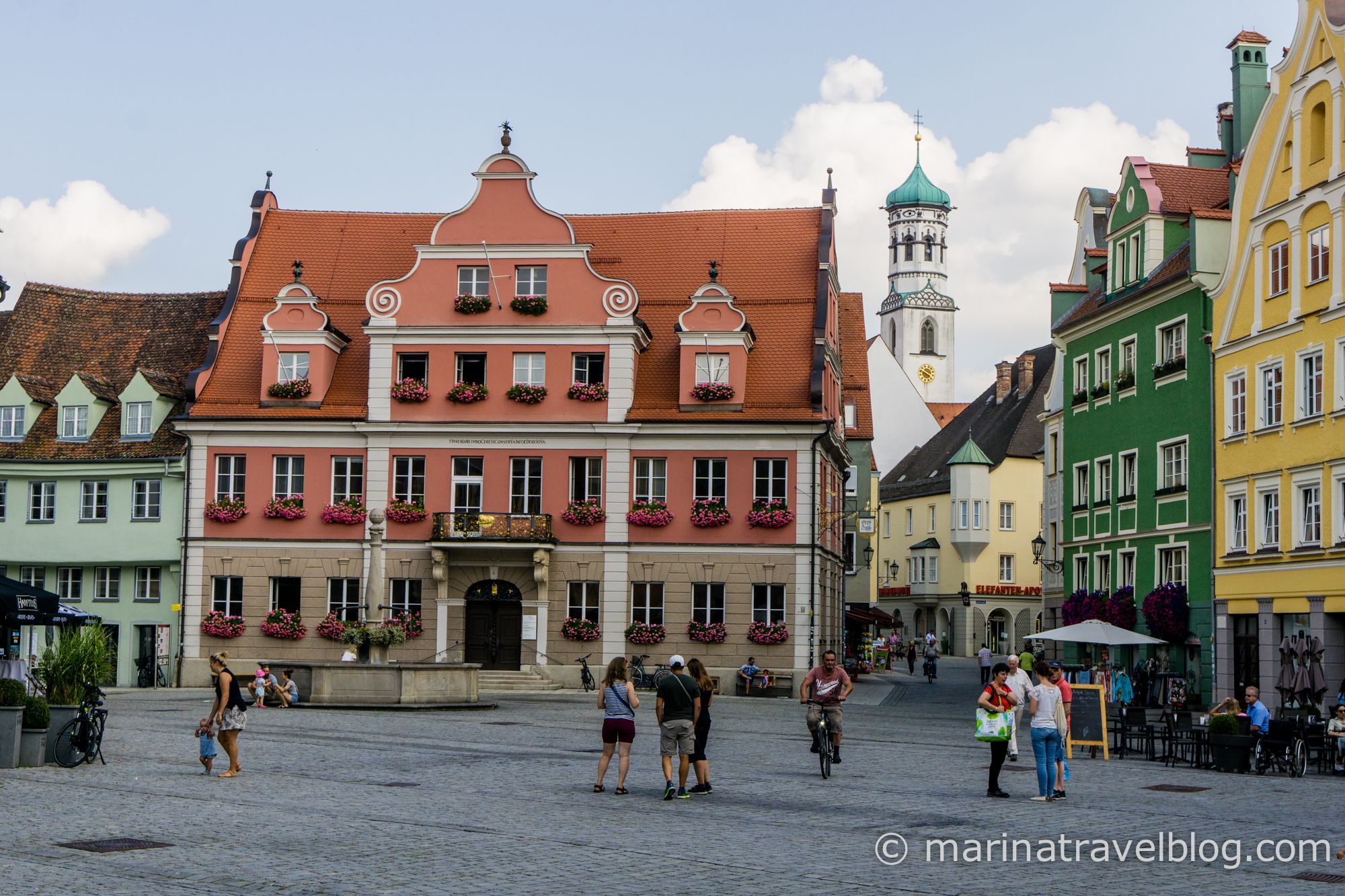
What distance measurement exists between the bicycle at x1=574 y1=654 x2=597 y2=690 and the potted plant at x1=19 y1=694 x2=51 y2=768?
26.4 meters

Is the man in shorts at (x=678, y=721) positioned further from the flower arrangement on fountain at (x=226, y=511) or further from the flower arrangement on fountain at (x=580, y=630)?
the flower arrangement on fountain at (x=226, y=511)

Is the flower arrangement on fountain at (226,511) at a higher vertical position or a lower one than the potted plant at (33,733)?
higher

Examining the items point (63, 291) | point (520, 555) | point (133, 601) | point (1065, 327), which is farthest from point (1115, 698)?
point (63, 291)

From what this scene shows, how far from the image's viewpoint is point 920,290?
16638cm

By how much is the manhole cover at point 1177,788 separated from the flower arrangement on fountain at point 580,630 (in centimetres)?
2785

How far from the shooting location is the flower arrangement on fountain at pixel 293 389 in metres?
52.7

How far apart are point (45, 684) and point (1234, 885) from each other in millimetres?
18002

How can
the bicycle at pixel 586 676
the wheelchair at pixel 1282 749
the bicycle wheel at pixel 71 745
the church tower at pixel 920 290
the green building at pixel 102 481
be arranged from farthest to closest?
the church tower at pixel 920 290, the green building at pixel 102 481, the bicycle at pixel 586 676, the wheelchair at pixel 1282 749, the bicycle wheel at pixel 71 745

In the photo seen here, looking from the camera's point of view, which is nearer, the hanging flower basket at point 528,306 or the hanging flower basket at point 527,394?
the hanging flower basket at point 527,394

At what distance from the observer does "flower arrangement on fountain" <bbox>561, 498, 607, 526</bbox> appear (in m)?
51.2

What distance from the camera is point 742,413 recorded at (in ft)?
168

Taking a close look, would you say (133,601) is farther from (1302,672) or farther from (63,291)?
(1302,672)

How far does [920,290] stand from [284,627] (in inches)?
4795

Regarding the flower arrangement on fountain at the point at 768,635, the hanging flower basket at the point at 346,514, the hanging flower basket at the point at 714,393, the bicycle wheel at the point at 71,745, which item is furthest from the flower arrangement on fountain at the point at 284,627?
the bicycle wheel at the point at 71,745
